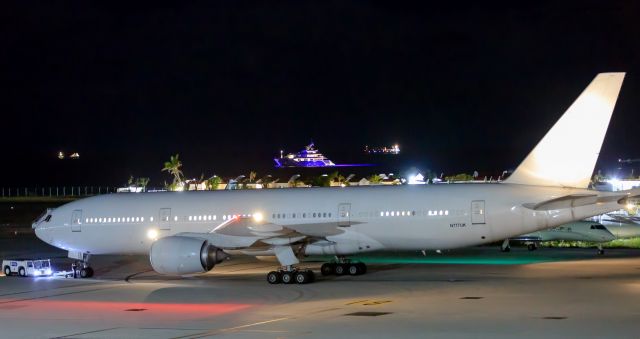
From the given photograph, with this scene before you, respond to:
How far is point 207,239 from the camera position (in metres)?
29.7

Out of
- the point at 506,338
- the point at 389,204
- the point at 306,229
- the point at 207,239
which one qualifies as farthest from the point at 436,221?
the point at 506,338

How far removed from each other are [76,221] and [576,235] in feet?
71.3

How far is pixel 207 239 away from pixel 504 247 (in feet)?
55.8

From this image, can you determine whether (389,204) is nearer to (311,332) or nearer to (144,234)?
(144,234)

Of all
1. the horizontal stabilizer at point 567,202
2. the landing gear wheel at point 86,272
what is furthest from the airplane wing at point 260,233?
the horizontal stabilizer at point 567,202

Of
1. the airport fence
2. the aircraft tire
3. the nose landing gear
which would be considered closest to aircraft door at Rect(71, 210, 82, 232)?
the nose landing gear

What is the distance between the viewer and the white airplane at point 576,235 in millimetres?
40009

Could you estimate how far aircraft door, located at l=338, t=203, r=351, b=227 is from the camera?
29516mm

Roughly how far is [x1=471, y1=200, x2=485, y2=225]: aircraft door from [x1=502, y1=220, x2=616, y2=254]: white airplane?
492 inches

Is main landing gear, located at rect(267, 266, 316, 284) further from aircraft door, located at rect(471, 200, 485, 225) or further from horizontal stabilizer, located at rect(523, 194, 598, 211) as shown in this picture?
horizontal stabilizer, located at rect(523, 194, 598, 211)

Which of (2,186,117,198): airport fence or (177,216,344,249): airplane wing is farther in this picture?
(2,186,117,198): airport fence

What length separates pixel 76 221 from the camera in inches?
1310

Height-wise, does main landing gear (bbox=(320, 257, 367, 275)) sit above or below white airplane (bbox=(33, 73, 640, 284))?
below

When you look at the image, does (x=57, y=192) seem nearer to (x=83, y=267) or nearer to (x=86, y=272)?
(x=83, y=267)
